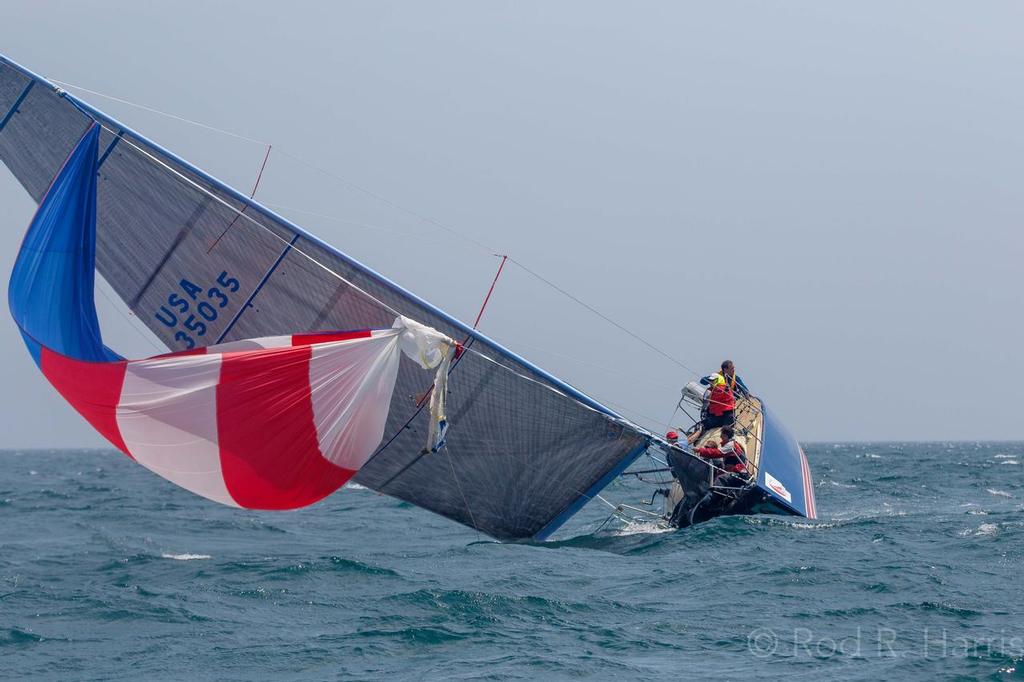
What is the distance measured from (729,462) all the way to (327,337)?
246 inches

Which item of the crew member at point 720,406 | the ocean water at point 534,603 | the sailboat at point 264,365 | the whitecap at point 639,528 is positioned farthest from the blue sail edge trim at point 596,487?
the crew member at point 720,406

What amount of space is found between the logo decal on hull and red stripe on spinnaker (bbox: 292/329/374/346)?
645cm

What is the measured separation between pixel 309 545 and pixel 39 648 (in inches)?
261

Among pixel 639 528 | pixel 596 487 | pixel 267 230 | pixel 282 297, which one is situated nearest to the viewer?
pixel 267 230

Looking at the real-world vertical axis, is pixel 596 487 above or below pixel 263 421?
below

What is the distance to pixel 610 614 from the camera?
1052 cm

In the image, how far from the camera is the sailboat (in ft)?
34.1

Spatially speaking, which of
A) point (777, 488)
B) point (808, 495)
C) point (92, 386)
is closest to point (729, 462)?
point (777, 488)

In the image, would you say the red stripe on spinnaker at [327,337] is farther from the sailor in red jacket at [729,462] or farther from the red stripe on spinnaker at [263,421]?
the sailor in red jacket at [729,462]

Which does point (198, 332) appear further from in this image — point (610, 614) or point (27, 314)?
point (610, 614)

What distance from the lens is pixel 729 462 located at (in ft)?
48.6

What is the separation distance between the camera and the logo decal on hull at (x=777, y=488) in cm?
1496

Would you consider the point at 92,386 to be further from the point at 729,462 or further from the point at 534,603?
the point at 729,462

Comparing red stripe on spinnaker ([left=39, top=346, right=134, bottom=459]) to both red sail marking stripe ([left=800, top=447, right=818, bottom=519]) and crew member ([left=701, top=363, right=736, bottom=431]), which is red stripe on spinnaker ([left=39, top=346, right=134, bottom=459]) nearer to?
crew member ([left=701, top=363, right=736, bottom=431])
